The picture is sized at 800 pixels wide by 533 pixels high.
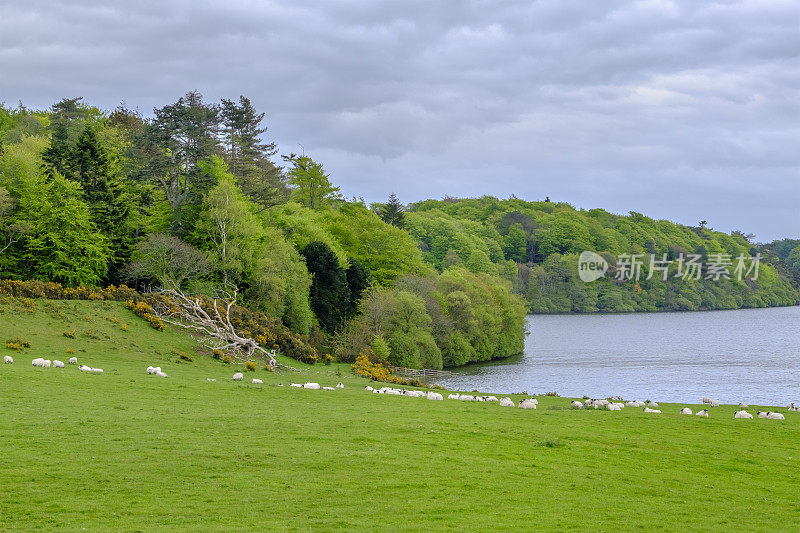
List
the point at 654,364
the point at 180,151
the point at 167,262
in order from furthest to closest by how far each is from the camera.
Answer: the point at 654,364
the point at 180,151
the point at 167,262

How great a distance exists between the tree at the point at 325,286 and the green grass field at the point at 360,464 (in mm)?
43568

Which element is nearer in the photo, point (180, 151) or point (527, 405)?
point (527, 405)

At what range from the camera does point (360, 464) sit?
17.2 metres

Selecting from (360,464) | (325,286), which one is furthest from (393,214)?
(360,464)

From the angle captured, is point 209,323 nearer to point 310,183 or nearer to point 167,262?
point 167,262

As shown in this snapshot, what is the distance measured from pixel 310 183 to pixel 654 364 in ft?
180

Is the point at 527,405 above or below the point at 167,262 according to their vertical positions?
below

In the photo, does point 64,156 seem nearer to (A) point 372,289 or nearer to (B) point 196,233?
(B) point 196,233

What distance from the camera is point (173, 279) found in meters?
60.8

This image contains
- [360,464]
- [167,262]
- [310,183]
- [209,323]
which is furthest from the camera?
[310,183]

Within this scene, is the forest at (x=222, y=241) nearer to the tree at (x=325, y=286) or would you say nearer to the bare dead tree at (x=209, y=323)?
the tree at (x=325, y=286)

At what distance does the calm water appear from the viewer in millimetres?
58375

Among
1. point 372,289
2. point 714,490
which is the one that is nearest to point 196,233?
point 372,289

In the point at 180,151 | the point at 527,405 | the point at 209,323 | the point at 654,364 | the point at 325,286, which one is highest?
the point at 180,151
